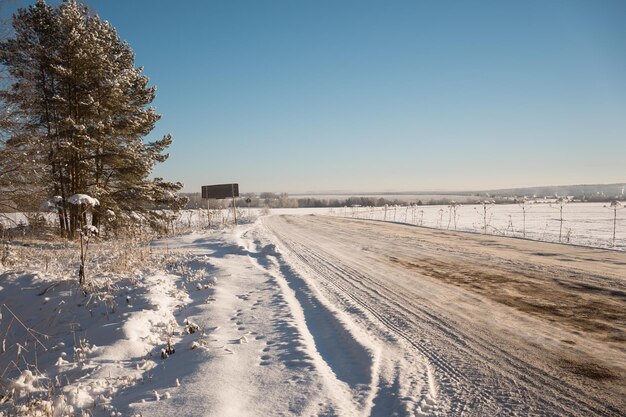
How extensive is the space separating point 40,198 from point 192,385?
1401cm

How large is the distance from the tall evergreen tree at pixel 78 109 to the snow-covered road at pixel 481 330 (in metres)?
11.2

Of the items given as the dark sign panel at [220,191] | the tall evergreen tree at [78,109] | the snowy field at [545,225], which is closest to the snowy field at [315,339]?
the tall evergreen tree at [78,109]

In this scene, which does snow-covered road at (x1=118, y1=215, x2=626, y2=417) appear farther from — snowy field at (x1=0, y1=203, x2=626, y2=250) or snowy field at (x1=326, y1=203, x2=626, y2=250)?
snowy field at (x1=0, y1=203, x2=626, y2=250)

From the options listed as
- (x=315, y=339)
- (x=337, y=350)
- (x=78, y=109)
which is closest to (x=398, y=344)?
(x=337, y=350)

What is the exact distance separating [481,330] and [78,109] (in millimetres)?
18352

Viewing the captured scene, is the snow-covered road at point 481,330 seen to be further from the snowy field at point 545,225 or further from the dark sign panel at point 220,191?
the dark sign panel at point 220,191

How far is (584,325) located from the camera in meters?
4.88

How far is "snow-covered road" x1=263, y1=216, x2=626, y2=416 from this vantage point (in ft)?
10.2

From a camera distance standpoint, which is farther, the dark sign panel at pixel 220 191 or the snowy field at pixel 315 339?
the dark sign panel at pixel 220 191

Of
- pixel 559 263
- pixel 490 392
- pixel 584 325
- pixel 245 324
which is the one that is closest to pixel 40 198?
pixel 245 324

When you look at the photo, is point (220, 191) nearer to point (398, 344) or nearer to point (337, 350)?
point (337, 350)

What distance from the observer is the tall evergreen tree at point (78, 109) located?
13781 millimetres

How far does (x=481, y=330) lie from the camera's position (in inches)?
186

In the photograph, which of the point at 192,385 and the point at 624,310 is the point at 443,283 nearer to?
the point at 624,310
